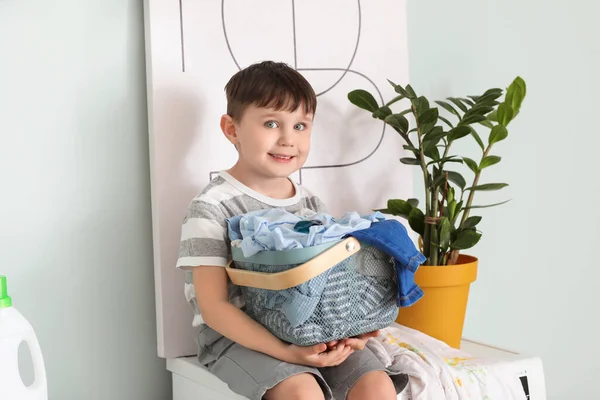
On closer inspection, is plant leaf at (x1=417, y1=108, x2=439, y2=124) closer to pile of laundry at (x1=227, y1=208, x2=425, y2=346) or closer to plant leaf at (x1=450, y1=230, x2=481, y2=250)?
plant leaf at (x1=450, y1=230, x2=481, y2=250)

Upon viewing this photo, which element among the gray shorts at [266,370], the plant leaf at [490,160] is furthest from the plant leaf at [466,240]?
the gray shorts at [266,370]

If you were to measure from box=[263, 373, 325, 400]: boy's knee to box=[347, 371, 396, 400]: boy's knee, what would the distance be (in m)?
0.06

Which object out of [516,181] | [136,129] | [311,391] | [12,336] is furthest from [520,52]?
[12,336]

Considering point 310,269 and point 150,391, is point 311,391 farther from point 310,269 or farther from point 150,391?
point 150,391

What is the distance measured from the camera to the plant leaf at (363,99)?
1614 millimetres

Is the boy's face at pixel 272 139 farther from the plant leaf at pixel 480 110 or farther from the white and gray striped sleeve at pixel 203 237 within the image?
the plant leaf at pixel 480 110

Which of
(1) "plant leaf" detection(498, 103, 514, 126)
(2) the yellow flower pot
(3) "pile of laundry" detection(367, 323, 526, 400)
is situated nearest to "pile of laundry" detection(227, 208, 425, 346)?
(3) "pile of laundry" detection(367, 323, 526, 400)

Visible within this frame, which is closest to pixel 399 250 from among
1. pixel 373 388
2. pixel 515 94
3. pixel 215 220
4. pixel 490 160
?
pixel 373 388

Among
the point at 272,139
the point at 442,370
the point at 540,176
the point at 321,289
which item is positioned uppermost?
the point at 272,139

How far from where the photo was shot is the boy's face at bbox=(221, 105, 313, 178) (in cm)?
134

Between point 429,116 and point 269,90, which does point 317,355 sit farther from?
point 429,116

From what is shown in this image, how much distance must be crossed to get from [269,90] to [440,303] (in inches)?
22.7

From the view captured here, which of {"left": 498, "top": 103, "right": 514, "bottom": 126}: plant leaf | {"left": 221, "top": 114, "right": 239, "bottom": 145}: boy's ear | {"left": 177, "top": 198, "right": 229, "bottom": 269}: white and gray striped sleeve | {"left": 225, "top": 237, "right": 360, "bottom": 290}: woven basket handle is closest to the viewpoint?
{"left": 225, "top": 237, "right": 360, "bottom": 290}: woven basket handle

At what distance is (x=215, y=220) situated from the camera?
1327 millimetres
